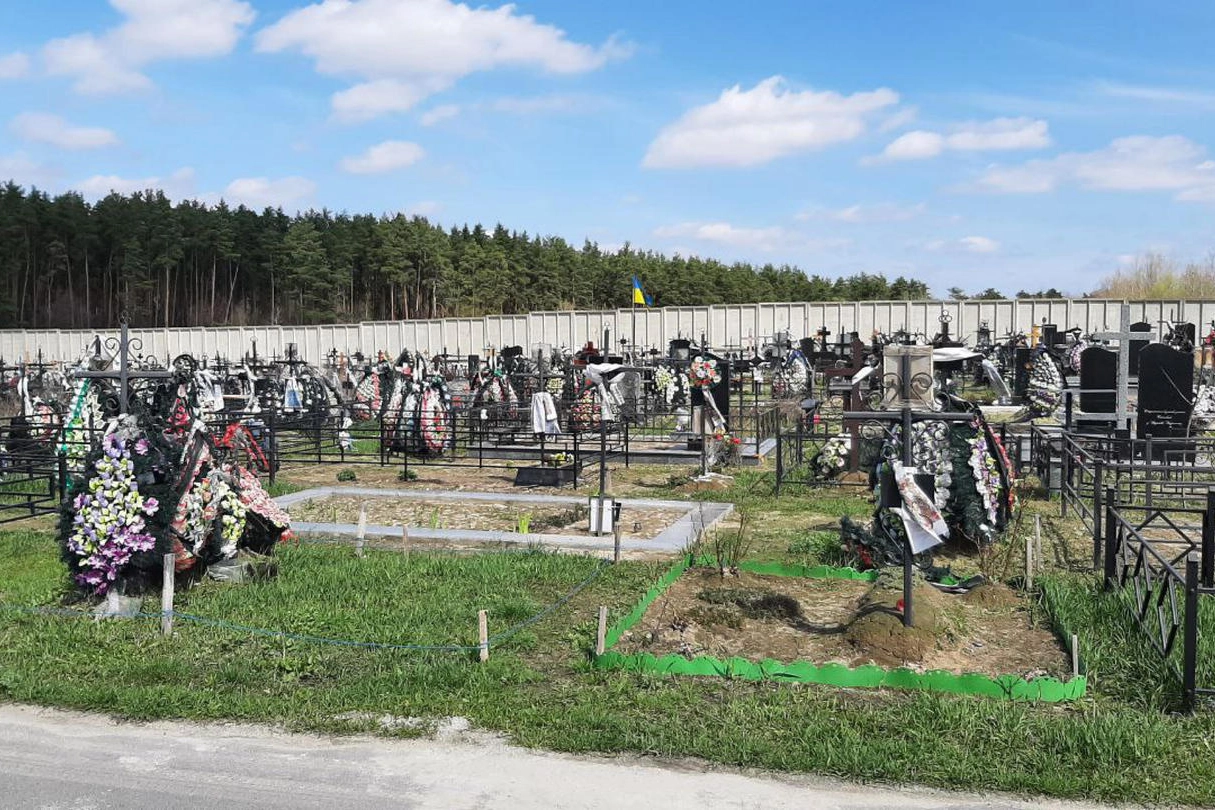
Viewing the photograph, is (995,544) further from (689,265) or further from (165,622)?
(689,265)

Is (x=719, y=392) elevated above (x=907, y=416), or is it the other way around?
(x=907, y=416)

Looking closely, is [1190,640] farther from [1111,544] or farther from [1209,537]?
[1111,544]

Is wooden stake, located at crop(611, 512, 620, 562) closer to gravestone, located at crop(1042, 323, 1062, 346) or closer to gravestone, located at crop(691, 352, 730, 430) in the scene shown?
gravestone, located at crop(691, 352, 730, 430)

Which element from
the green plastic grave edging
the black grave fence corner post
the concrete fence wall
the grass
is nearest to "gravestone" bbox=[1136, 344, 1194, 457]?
the grass

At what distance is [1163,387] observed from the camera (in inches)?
712

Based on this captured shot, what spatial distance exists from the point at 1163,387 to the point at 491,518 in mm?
11911

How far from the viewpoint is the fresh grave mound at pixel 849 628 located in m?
7.50

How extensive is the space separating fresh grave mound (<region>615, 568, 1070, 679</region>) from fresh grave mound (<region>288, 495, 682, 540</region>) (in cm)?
335

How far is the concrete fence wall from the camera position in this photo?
5038cm

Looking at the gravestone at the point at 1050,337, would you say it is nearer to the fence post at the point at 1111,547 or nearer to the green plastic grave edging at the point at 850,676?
the fence post at the point at 1111,547

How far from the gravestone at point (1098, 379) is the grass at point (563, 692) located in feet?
37.1

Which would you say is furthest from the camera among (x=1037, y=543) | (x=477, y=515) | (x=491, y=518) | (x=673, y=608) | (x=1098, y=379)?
(x=1098, y=379)

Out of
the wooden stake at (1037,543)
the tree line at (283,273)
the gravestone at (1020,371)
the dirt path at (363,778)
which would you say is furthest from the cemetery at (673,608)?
the tree line at (283,273)

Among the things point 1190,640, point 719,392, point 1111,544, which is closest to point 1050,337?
point 719,392
